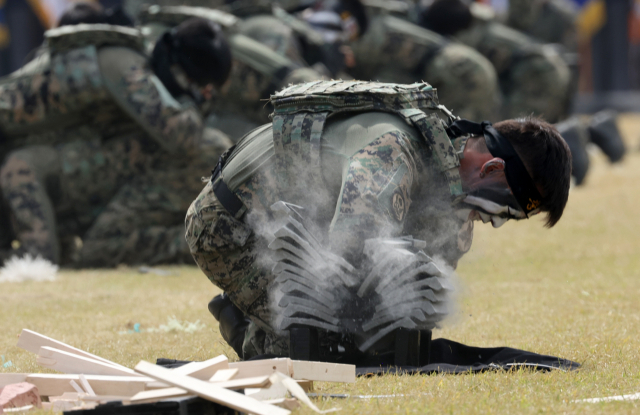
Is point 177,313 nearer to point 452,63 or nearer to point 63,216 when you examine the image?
point 63,216

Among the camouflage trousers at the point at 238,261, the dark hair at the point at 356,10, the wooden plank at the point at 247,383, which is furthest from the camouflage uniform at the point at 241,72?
the wooden plank at the point at 247,383

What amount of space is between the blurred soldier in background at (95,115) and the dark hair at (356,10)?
14.9 ft

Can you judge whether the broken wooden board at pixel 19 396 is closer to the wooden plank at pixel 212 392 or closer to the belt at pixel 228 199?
the wooden plank at pixel 212 392

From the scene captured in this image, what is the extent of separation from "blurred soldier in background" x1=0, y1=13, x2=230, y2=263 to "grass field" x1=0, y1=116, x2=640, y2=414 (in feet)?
2.28

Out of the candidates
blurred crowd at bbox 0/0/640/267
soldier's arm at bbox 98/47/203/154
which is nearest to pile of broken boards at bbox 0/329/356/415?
blurred crowd at bbox 0/0/640/267

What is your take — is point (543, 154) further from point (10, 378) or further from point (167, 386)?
point (10, 378)

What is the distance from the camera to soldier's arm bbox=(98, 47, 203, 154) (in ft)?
20.9

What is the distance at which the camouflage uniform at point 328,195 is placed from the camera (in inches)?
115

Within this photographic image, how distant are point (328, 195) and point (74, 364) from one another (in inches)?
44.9

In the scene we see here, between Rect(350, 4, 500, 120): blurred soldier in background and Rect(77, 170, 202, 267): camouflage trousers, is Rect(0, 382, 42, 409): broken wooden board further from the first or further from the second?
Rect(350, 4, 500, 120): blurred soldier in background

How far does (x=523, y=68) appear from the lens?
13.8 meters

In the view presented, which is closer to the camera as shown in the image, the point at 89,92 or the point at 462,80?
the point at 89,92

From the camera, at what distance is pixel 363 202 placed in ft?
9.50

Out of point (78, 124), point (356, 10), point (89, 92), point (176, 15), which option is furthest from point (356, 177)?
point (356, 10)
